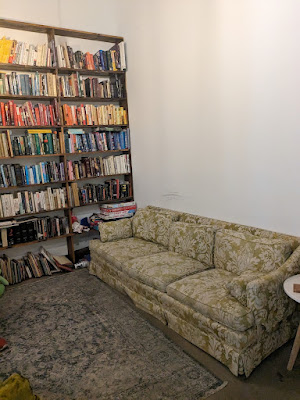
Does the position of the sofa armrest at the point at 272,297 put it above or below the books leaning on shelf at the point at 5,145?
below

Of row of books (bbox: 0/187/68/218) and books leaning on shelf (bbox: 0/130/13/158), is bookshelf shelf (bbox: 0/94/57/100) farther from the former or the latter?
row of books (bbox: 0/187/68/218)

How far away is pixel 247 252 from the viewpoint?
2.42m

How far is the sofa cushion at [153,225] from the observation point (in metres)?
3.39

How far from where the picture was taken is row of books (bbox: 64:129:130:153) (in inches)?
155

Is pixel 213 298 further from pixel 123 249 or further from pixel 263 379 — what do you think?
pixel 123 249

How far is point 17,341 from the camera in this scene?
2443mm

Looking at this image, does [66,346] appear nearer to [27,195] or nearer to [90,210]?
[27,195]

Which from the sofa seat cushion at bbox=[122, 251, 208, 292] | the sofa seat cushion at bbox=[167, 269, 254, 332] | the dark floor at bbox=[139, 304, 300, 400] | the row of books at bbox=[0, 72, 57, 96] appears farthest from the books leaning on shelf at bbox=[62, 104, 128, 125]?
the dark floor at bbox=[139, 304, 300, 400]

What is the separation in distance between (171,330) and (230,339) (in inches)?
25.6

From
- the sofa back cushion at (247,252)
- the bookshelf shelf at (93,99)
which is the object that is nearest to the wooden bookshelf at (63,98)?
the bookshelf shelf at (93,99)

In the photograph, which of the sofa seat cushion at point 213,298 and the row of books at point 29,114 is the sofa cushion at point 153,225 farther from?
the row of books at point 29,114

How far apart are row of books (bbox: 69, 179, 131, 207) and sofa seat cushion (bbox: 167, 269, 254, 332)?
2.07 metres

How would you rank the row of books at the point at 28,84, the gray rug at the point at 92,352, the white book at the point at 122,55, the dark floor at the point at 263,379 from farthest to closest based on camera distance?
A: 1. the white book at the point at 122,55
2. the row of books at the point at 28,84
3. the gray rug at the point at 92,352
4. the dark floor at the point at 263,379

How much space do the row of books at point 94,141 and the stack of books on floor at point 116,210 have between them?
77cm
